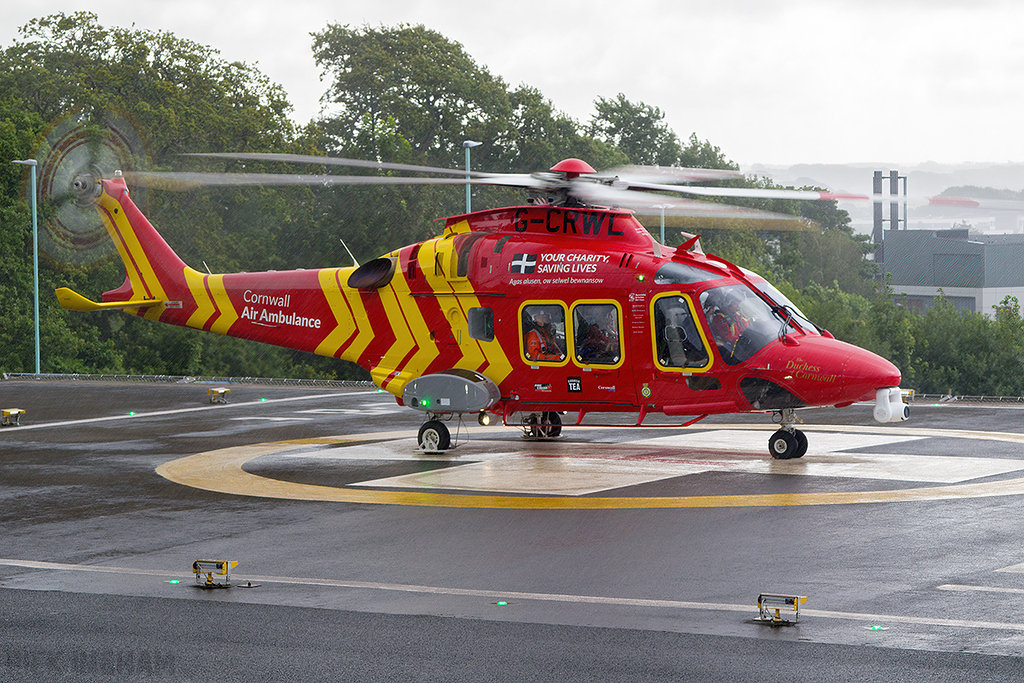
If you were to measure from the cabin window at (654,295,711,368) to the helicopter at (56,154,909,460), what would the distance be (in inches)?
0.8

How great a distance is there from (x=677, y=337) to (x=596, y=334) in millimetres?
1338

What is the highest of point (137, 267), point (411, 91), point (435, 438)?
point (411, 91)

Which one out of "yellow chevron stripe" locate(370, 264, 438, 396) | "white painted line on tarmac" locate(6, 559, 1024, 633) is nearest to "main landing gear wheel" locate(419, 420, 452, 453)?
"yellow chevron stripe" locate(370, 264, 438, 396)

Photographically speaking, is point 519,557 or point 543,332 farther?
point 543,332

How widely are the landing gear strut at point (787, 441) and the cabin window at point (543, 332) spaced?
3463mm

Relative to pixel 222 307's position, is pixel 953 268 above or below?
above

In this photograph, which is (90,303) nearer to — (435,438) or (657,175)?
(435,438)

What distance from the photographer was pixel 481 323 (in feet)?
62.8

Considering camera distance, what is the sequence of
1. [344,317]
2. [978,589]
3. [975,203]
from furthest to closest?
[344,317]
[975,203]
[978,589]

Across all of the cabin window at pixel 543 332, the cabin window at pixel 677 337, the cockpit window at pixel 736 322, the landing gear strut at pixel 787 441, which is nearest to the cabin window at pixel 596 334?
the cabin window at pixel 543 332

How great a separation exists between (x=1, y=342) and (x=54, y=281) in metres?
3.80

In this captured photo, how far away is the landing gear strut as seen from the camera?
1756 cm

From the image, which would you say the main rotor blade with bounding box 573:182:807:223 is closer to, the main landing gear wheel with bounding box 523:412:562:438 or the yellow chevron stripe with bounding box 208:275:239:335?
the main landing gear wheel with bounding box 523:412:562:438

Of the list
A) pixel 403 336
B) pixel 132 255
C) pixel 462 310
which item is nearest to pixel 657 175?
pixel 462 310
